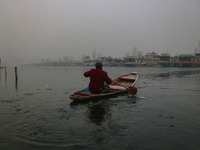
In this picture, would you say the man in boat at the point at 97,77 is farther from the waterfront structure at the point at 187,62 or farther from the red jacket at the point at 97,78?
the waterfront structure at the point at 187,62

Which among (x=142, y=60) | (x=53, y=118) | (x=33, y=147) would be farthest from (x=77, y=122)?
(x=142, y=60)

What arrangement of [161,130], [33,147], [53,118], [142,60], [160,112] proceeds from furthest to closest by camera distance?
[142,60]
[160,112]
[53,118]
[161,130]
[33,147]

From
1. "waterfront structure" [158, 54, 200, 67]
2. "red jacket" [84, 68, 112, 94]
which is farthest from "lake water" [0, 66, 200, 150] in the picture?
"waterfront structure" [158, 54, 200, 67]

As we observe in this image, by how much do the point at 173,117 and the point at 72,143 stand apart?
4.38 metres

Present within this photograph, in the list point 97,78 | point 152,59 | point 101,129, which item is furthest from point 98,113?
point 152,59

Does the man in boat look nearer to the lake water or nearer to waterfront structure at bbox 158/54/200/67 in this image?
the lake water

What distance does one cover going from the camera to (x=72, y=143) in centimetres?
410

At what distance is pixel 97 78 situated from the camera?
7.89m

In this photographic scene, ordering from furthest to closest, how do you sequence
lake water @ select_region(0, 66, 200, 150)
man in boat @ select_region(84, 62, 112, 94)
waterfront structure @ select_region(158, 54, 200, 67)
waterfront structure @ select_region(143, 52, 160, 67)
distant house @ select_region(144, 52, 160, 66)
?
distant house @ select_region(144, 52, 160, 66) → waterfront structure @ select_region(143, 52, 160, 67) → waterfront structure @ select_region(158, 54, 200, 67) → man in boat @ select_region(84, 62, 112, 94) → lake water @ select_region(0, 66, 200, 150)

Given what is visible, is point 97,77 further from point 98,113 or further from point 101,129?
point 101,129

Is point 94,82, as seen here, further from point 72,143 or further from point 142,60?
point 142,60

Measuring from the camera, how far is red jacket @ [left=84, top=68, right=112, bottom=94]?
7.85m

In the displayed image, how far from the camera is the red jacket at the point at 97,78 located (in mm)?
7852

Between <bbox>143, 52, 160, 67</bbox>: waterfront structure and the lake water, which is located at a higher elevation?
<bbox>143, 52, 160, 67</bbox>: waterfront structure
